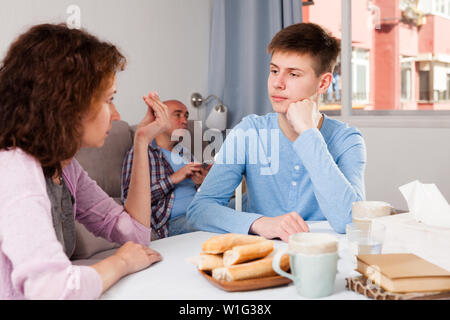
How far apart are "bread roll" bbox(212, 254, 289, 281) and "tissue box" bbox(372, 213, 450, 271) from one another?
30 cm

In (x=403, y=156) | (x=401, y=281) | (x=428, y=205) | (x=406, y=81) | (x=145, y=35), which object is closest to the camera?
(x=401, y=281)

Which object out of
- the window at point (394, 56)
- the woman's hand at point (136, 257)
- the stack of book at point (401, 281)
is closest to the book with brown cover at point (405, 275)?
the stack of book at point (401, 281)

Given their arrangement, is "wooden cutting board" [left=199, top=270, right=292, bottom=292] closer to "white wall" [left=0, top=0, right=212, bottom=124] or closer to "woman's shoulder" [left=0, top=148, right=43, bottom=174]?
"woman's shoulder" [left=0, top=148, right=43, bottom=174]

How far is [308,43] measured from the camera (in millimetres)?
1544

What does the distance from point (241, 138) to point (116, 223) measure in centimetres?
56

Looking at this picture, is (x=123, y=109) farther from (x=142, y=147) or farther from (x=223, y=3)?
(x=142, y=147)

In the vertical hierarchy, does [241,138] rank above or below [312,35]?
below

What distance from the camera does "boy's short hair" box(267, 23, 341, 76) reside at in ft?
5.04

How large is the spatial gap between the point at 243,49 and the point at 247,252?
9.90 ft

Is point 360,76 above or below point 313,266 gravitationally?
above

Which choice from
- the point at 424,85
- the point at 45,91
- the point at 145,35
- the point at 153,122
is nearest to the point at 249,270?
the point at 45,91

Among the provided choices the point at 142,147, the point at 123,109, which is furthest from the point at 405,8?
A: the point at 142,147

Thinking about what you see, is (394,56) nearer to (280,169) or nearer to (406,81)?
(406,81)

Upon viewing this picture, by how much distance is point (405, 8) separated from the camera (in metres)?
3.44
